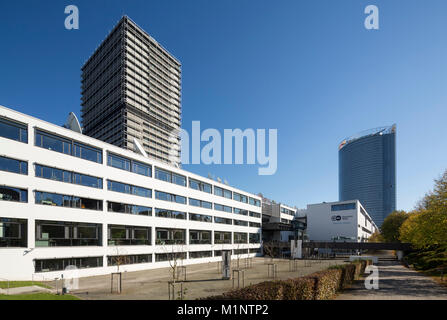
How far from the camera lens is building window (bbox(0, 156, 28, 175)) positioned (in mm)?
26309

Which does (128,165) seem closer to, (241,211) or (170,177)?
(170,177)

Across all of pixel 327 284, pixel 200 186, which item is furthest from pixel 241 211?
pixel 327 284

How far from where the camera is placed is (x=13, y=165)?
27047 millimetres

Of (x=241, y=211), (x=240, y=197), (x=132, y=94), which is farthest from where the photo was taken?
(x=132, y=94)

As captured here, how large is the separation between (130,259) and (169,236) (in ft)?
30.6

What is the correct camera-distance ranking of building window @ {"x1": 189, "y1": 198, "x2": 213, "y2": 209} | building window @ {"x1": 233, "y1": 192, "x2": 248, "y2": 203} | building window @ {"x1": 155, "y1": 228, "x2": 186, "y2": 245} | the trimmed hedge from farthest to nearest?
building window @ {"x1": 233, "y1": 192, "x2": 248, "y2": 203}, building window @ {"x1": 189, "y1": 198, "x2": 213, "y2": 209}, building window @ {"x1": 155, "y1": 228, "x2": 186, "y2": 245}, the trimmed hedge

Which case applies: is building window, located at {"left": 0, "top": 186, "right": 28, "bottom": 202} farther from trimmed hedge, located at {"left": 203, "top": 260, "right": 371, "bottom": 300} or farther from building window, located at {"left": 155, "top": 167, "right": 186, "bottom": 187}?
→ trimmed hedge, located at {"left": 203, "top": 260, "right": 371, "bottom": 300}

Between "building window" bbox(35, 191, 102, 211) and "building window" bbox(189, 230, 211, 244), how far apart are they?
22.5 metres

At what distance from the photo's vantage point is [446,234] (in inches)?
1207

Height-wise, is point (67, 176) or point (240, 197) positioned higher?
point (67, 176)

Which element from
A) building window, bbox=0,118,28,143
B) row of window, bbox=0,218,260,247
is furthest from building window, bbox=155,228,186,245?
building window, bbox=0,118,28,143
